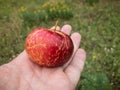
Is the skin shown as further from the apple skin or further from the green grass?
the green grass

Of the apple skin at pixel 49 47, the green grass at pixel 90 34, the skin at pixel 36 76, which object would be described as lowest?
the green grass at pixel 90 34

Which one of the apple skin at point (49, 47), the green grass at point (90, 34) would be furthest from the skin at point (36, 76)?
the green grass at point (90, 34)

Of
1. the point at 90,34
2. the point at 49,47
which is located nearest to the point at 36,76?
the point at 49,47

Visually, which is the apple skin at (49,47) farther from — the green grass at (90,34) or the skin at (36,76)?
the green grass at (90,34)

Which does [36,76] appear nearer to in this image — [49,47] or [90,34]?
[49,47]

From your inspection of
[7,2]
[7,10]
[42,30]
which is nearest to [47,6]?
[7,10]

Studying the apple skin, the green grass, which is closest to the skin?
the apple skin

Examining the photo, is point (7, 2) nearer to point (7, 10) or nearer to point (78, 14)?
point (7, 10)
